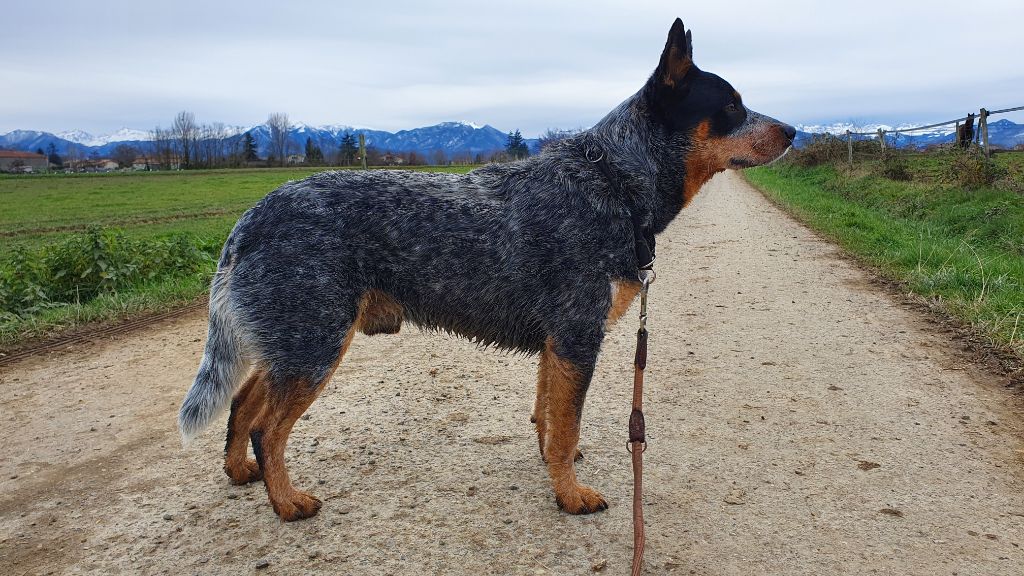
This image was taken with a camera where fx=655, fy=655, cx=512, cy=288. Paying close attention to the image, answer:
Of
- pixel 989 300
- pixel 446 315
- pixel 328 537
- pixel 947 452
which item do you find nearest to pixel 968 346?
pixel 989 300

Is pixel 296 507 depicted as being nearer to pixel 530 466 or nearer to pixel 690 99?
pixel 530 466

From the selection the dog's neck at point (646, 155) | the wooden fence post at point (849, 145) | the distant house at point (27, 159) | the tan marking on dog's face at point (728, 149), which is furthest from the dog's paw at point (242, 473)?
the distant house at point (27, 159)

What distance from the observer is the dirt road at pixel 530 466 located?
3.37m

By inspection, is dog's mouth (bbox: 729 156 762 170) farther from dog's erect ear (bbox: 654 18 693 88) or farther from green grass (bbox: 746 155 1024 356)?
green grass (bbox: 746 155 1024 356)

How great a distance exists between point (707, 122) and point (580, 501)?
238 cm

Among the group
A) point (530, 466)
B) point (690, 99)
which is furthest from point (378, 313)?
point (690, 99)

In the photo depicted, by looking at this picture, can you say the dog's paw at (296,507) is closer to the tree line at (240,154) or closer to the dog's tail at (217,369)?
the dog's tail at (217,369)

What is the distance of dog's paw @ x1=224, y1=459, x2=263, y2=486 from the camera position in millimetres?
4125

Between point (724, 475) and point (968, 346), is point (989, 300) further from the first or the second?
point (724, 475)

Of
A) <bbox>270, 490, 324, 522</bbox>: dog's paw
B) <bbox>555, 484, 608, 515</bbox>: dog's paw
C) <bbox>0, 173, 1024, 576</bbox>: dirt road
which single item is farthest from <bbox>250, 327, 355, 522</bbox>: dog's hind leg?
<bbox>555, 484, 608, 515</bbox>: dog's paw

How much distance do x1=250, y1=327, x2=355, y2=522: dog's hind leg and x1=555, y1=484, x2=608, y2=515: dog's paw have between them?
144cm

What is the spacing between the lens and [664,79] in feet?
12.6

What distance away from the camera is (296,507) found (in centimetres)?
374

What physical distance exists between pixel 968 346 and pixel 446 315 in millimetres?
5314
